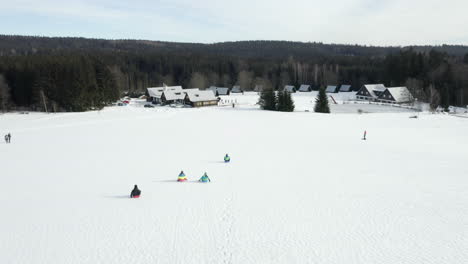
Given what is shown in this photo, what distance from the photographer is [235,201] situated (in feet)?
43.7

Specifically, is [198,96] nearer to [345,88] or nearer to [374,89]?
[374,89]

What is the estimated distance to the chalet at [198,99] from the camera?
2406 inches

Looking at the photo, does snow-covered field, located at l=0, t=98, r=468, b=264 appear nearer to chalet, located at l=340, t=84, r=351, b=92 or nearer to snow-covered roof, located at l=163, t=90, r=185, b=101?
snow-covered roof, located at l=163, t=90, r=185, b=101

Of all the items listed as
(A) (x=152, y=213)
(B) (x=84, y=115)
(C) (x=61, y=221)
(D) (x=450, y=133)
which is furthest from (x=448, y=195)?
(B) (x=84, y=115)

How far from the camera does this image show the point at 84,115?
44.8 metres

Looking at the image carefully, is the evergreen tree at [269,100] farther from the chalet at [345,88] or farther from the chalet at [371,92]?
the chalet at [345,88]

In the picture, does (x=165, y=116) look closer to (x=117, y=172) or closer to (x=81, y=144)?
(x=81, y=144)

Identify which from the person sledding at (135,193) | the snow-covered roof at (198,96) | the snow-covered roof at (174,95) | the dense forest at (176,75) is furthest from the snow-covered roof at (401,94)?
the person sledding at (135,193)

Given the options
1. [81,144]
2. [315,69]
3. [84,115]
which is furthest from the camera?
[315,69]

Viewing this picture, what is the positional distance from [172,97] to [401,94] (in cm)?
4653

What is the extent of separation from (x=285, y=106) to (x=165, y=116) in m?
19.7

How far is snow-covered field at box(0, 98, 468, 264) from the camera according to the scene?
946cm

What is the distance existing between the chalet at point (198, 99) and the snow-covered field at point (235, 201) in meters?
32.8

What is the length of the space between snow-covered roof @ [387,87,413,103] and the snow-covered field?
1542 inches
